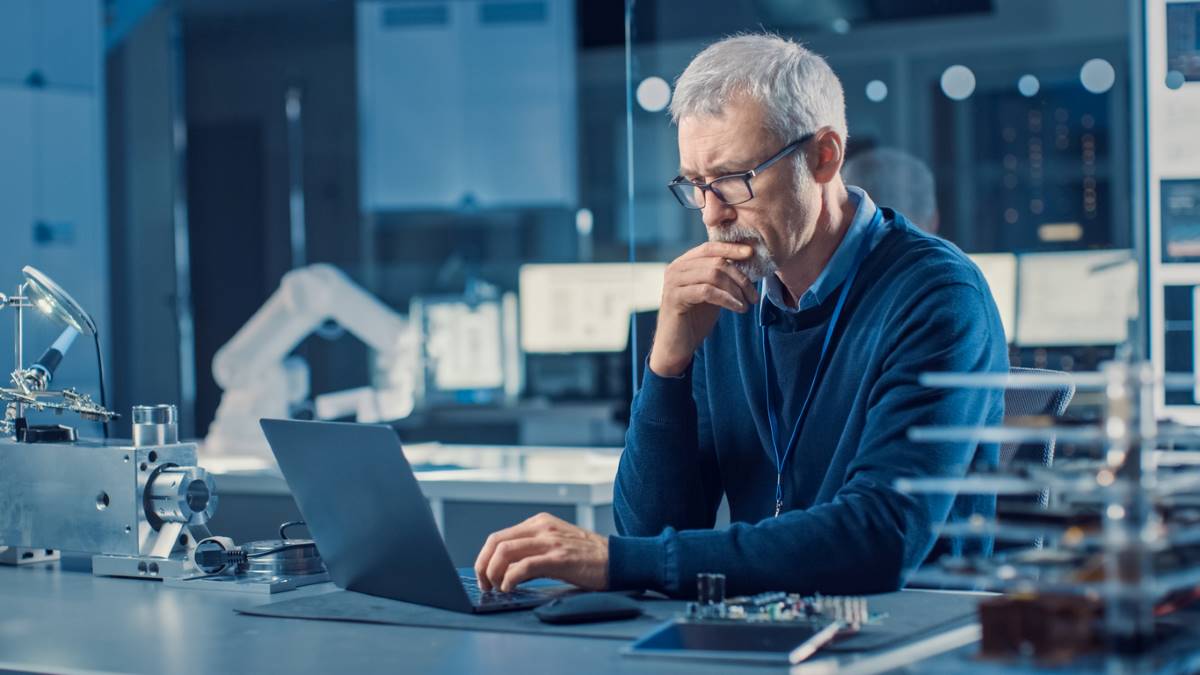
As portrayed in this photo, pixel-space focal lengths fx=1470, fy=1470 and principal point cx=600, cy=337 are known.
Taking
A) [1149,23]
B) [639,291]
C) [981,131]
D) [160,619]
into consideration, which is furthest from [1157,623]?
[639,291]

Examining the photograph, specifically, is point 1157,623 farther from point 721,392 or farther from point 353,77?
point 353,77

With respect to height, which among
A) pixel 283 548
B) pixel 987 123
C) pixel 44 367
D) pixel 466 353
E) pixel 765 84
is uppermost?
pixel 987 123

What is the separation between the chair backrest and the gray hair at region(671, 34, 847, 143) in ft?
1.37

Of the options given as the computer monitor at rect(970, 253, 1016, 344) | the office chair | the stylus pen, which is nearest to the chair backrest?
the office chair

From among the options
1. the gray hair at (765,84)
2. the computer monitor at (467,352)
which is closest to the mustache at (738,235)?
the gray hair at (765,84)

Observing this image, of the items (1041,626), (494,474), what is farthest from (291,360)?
(1041,626)

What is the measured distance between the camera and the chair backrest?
1901 mm

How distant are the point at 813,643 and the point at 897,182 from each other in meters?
2.50

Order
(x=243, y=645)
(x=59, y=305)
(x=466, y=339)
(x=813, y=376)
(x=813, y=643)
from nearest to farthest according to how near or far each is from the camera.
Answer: (x=813, y=643)
(x=243, y=645)
(x=813, y=376)
(x=59, y=305)
(x=466, y=339)

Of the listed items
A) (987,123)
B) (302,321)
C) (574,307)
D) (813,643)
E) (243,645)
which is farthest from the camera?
(574,307)

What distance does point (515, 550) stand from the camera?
4.89ft

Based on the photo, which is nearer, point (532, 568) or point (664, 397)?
point (532, 568)

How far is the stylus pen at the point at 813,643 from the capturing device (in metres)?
1.17

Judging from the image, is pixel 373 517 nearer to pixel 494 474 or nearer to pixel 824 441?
pixel 824 441
